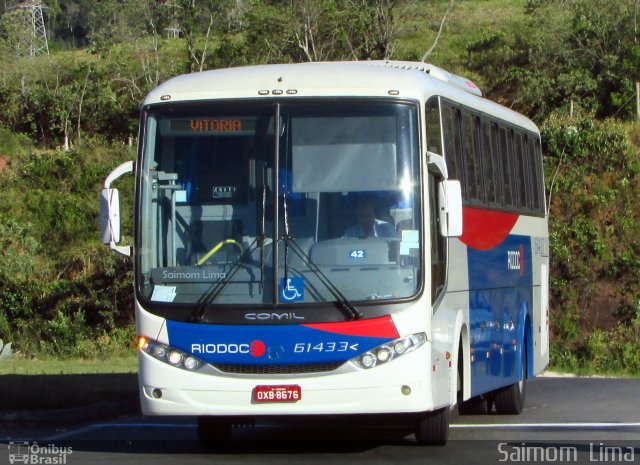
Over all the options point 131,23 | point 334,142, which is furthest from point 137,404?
point 131,23

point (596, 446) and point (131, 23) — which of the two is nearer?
point (596, 446)

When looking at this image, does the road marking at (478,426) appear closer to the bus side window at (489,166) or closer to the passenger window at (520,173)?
the bus side window at (489,166)

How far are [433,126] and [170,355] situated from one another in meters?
3.22

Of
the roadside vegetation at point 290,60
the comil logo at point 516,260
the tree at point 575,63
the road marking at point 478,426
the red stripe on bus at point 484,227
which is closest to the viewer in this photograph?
the red stripe on bus at point 484,227

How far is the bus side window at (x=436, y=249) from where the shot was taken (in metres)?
10.1

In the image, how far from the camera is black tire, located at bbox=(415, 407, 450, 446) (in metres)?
10.8

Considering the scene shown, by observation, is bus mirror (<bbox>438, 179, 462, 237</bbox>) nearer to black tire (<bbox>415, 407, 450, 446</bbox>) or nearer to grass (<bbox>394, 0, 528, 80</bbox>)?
black tire (<bbox>415, 407, 450, 446</bbox>)

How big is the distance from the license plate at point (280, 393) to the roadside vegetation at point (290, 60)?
573 inches

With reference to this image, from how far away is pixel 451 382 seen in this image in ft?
35.0

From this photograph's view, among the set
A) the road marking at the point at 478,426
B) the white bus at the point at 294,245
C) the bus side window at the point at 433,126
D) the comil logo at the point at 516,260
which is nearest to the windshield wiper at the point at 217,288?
the white bus at the point at 294,245

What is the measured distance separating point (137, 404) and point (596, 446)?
6.20 meters

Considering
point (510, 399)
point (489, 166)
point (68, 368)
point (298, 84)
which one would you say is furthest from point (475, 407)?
point (68, 368)

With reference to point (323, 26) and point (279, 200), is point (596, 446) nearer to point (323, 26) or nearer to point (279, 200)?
point (279, 200)

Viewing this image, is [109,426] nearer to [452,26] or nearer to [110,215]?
[110,215]
